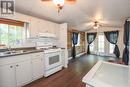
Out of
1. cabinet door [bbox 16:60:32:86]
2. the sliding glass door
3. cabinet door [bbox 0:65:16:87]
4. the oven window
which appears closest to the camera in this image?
cabinet door [bbox 0:65:16:87]

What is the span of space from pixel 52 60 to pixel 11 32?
1715 millimetres

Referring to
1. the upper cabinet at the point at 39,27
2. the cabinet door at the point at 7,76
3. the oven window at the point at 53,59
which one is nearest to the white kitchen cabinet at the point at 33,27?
the upper cabinet at the point at 39,27

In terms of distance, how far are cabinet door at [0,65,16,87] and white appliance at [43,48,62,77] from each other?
3.94 ft

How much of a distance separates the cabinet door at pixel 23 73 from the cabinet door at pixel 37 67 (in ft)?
0.67

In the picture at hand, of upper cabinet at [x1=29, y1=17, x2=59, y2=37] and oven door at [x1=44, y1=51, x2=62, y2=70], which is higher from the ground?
upper cabinet at [x1=29, y1=17, x2=59, y2=37]

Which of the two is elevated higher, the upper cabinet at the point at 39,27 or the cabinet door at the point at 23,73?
the upper cabinet at the point at 39,27

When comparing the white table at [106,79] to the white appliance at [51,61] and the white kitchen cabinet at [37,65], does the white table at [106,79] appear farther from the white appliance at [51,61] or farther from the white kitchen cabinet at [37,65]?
the white appliance at [51,61]

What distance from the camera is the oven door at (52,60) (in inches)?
140

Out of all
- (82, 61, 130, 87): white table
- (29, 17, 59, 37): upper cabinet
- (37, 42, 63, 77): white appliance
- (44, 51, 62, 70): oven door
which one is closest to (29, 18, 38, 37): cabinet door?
(29, 17, 59, 37): upper cabinet

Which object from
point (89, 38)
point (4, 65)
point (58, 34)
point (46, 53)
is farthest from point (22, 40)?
point (89, 38)

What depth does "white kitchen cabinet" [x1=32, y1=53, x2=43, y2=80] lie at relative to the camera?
3.10 m

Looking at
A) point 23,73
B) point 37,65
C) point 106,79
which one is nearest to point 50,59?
point 37,65

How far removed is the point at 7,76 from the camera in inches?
92.6

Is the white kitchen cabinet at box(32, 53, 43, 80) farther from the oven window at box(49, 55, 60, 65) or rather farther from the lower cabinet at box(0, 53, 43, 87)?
the oven window at box(49, 55, 60, 65)
